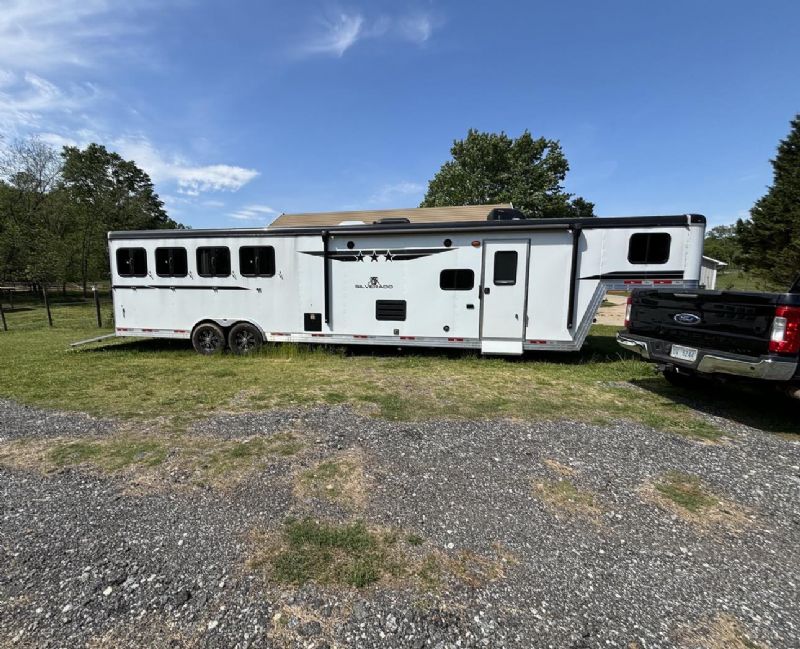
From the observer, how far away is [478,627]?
2.17m

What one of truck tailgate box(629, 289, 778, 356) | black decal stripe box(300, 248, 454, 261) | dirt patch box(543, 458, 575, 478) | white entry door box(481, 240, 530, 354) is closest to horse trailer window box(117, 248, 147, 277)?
black decal stripe box(300, 248, 454, 261)

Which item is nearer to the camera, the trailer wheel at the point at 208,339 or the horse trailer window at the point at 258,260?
the horse trailer window at the point at 258,260

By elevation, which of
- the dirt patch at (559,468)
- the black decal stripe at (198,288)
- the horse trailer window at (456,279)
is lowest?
the dirt patch at (559,468)

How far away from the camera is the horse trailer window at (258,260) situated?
29.6ft

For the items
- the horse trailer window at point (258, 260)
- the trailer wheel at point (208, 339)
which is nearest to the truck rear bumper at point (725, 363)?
the horse trailer window at point (258, 260)

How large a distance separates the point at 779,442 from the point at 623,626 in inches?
152

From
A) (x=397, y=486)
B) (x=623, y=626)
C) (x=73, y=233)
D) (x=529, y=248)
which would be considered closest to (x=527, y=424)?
(x=397, y=486)

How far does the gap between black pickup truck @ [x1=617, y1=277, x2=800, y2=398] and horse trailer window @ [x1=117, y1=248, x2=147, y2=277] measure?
10062 millimetres

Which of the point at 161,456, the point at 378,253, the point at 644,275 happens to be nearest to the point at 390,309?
the point at 378,253

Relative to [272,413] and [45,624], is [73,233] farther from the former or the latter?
[45,624]

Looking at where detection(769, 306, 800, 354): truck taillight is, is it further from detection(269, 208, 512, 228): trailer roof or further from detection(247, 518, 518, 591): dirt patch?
detection(269, 208, 512, 228): trailer roof

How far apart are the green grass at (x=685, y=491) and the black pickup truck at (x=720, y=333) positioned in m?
1.67

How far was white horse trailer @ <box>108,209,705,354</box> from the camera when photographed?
7812 mm

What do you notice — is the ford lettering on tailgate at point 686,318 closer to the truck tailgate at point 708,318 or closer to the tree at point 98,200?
the truck tailgate at point 708,318
